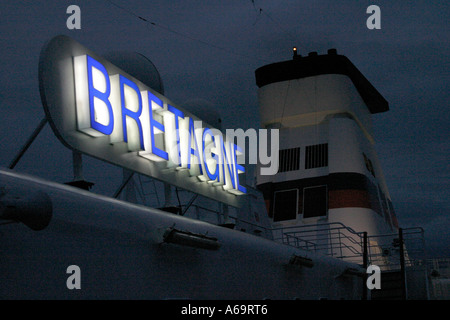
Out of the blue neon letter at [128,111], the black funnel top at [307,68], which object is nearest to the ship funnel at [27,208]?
the blue neon letter at [128,111]

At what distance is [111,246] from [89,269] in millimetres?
566

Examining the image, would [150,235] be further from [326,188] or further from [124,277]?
[326,188]

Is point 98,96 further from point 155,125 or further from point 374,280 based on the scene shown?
point 374,280

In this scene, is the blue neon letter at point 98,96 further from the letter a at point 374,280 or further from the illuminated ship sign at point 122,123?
the letter a at point 374,280

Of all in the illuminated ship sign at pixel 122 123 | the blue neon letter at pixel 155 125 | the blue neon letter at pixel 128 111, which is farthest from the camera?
the blue neon letter at pixel 155 125

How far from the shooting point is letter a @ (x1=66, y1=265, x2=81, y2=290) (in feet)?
22.7

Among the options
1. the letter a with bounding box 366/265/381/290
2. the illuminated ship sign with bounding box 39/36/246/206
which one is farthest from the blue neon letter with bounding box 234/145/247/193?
the letter a with bounding box 366/265/381/290

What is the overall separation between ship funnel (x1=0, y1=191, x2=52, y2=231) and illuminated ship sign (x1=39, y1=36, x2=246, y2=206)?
273 cm

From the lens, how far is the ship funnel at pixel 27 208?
565 centimetres

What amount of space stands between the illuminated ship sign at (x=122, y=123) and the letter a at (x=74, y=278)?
2.22 meters

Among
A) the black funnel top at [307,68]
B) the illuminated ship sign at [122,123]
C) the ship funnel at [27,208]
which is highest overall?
the black funnel top at [307,68]

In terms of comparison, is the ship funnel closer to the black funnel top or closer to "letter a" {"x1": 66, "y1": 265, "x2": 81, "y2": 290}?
"letter a" {"x1": 66, "y1": 265, "x2": 81, "y2": 290}

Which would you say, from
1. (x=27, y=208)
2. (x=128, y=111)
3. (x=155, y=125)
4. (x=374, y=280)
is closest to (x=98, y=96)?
(x=128, y=111)
